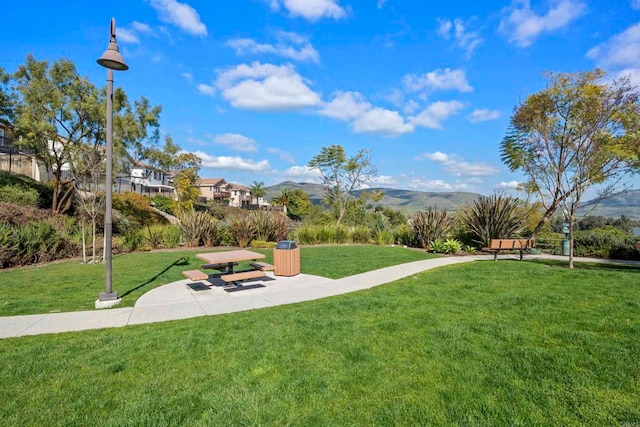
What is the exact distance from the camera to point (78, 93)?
61.8 ft

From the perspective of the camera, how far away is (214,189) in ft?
256

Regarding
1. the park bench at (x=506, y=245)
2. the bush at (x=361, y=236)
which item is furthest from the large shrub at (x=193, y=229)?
the park bench at (x=506, y=245)

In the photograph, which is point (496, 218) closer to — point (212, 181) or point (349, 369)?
point (349, 369)

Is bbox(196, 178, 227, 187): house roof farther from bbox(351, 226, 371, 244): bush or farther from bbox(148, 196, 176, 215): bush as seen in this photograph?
bbox(351, 226, 371, 244): bush

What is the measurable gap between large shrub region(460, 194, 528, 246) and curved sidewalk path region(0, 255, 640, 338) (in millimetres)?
6362

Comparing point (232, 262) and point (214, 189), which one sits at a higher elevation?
point (214, 189)

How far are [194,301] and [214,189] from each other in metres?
75.1

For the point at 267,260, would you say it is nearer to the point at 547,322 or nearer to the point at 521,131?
the point at 547,322

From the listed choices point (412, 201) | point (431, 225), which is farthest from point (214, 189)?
point (412, 201)

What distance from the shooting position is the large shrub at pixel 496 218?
14070 mm

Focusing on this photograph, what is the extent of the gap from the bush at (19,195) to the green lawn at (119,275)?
10.6 metres

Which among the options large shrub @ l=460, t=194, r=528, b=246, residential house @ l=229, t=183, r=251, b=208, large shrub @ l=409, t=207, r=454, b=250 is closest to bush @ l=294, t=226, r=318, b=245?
large shrub @ l=409, t=207, r=454, b=250

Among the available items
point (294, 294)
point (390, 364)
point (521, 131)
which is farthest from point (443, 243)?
point (390, 364)

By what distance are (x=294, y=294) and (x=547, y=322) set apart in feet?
14.6
